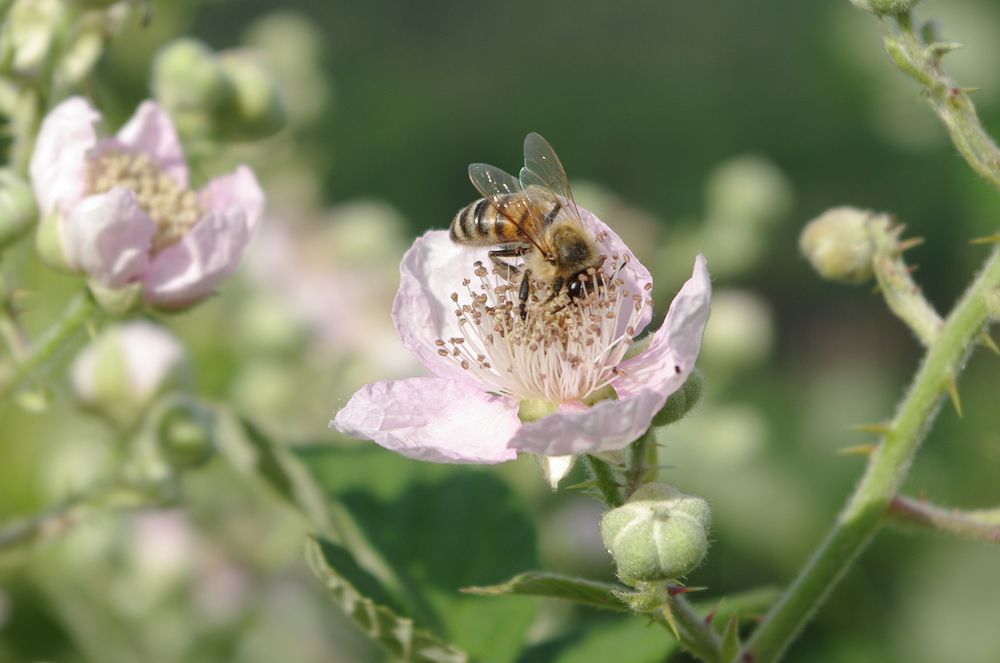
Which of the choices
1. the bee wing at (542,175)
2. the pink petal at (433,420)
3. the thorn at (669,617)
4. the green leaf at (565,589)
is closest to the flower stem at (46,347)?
the pink petal at (433,420)

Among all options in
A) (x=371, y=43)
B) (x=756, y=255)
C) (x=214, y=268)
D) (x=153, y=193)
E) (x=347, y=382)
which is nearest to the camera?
(x=214, y=268)

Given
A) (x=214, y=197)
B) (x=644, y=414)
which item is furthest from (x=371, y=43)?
(x=644, y=414)

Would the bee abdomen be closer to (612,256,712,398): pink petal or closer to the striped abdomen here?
the striped abdomen

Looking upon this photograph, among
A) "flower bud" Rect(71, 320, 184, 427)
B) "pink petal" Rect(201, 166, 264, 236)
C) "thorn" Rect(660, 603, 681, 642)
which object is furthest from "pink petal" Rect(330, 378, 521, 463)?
"flower bud" Rect(71, 320, 184, 427)

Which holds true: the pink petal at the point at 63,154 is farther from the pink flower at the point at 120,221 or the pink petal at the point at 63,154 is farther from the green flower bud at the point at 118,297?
the green flower bud at the point at 118,297

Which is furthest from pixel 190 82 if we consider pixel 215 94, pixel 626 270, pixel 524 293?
pixel 626 270

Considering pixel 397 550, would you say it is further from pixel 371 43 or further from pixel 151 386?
pixel 371 43

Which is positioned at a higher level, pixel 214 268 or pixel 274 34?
pixel 214 268
